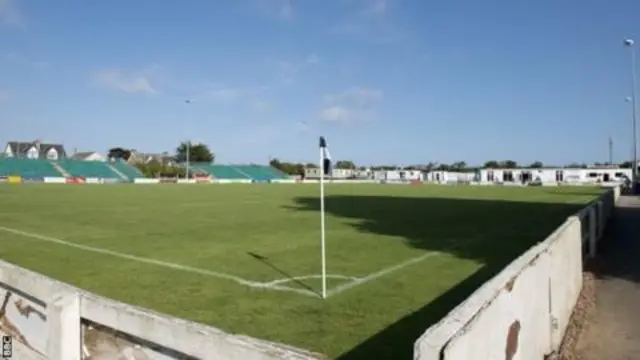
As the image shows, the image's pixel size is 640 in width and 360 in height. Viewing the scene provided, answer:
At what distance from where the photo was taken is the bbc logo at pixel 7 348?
566 cm

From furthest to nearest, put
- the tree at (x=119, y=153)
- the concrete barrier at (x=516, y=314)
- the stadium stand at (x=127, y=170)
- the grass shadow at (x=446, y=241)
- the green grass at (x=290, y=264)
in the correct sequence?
the tree at (x=119, y=153)
the stadium stand at (x=127, y=170)
the green grass at (x=290, y=264)
the grass shadow at (x=446, y=241)
the concrete barrier at (x=516, y=314)

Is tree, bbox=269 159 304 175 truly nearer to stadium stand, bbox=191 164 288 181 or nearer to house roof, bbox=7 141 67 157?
stadium stand, bbox=191 164 288 181

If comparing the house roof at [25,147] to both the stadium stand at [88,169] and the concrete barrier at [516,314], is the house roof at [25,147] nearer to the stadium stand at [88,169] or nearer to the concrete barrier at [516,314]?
the stadium stand at [88,169]

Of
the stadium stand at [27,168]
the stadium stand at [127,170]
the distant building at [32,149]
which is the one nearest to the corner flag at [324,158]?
the stadium stand at [27,168]

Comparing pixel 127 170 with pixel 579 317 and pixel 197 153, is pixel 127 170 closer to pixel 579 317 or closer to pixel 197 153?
pixel 197 153

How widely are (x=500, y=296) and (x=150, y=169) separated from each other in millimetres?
108729

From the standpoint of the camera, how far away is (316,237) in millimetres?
15289

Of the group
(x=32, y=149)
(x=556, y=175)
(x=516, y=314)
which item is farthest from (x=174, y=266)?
(x=32, y=149)

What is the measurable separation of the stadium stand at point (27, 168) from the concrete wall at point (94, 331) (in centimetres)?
8511

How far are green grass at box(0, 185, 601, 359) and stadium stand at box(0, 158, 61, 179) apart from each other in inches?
2682

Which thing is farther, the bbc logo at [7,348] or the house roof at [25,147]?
the house roof at [25,147]

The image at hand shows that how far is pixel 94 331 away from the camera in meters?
4.59

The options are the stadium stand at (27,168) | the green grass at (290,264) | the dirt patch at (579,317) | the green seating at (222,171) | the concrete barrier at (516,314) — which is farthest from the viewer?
the green seating at (222,171)

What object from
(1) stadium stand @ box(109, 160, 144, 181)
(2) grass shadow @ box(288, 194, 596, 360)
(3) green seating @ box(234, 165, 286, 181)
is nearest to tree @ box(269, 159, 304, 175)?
(3) green seating @ box(234, 165, 286, 181)
